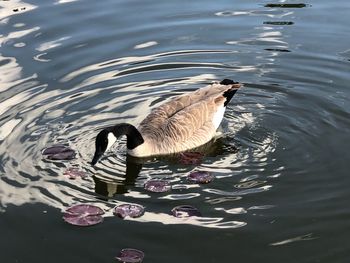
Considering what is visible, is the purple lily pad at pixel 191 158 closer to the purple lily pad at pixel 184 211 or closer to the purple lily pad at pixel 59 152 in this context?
the purple lily pad at pixel 184 211

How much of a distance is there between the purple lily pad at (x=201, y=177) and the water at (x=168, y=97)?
0.11 metres

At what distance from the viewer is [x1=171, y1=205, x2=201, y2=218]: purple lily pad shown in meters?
8.79

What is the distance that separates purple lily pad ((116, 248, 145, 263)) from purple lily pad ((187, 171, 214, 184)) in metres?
1.83

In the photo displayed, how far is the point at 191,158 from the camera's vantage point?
10539 mm

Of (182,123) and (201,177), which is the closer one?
(201,177)

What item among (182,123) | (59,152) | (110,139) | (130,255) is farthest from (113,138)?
(130,255)

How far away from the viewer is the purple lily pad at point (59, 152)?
10.4 meters

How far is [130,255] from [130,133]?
283cm

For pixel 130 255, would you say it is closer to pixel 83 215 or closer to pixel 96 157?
pixel 83 215

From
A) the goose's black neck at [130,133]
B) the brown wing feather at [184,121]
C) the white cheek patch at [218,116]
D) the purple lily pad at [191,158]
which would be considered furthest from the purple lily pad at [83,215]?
the white cheek patch at [218,116]

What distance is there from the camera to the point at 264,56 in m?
14.0

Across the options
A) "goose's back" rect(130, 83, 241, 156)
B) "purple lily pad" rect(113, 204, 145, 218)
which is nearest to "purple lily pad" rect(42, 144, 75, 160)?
"goose's back" rect(130, 83, 241, 156)

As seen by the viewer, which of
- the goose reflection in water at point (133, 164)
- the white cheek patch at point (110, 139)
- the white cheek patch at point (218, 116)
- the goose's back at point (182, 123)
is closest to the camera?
the goose reflection in water at point (133, 164)

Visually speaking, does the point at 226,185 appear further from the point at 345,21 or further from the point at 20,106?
the point at 345,21
